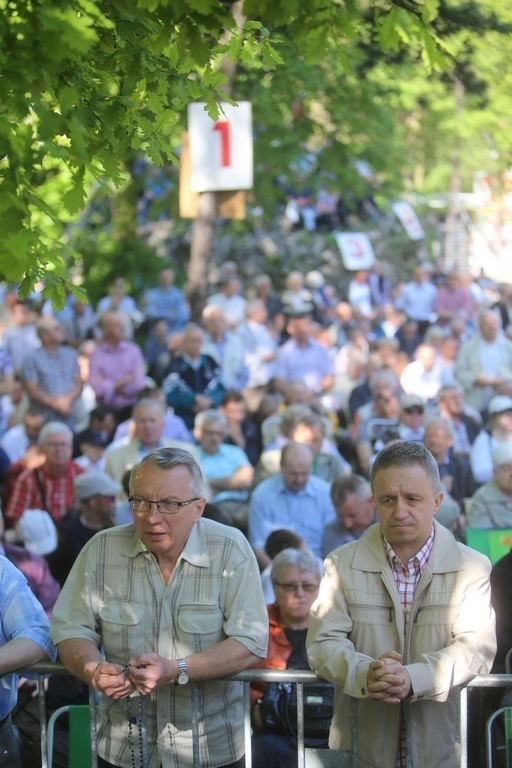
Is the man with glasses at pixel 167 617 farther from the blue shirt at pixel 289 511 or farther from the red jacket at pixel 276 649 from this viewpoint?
the blue shirt at pixel 289 511

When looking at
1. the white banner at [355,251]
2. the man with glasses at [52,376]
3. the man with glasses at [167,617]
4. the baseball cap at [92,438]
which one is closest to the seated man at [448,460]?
the baseball cap at [92,438]

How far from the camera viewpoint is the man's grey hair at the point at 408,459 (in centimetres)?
461

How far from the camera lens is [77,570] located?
4.80m

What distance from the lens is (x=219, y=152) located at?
12.4m

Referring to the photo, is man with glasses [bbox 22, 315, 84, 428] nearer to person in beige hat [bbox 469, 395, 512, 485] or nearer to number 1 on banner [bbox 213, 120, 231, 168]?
number 1 on banner [bbox 213, 120, 231, 168]

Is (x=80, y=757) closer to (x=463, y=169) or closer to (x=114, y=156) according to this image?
(x=114, y=156)

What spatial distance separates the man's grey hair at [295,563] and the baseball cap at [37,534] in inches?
97.5

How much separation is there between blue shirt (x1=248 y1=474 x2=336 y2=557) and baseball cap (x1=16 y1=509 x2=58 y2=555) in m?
1.56

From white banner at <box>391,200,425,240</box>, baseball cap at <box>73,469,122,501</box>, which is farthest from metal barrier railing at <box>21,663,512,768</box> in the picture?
white banner at <box>391,200,425,240</box>

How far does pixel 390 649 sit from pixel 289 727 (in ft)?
4.87

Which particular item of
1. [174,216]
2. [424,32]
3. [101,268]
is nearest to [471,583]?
[424,32]

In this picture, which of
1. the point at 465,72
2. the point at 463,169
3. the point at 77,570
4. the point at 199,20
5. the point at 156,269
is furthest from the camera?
the point at 463,169

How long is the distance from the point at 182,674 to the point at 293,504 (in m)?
5.04

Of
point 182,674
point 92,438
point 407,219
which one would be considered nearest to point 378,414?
point 92,438
